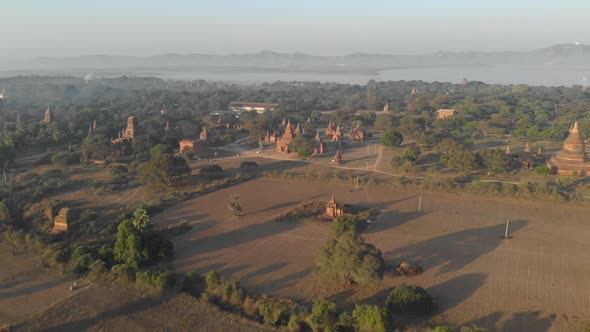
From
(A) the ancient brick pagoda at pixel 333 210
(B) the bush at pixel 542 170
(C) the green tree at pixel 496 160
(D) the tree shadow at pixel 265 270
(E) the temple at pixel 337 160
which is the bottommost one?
(D) the tree shadow at pixel 265 270

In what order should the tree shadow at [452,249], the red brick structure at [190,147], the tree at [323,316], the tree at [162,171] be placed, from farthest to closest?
the red brick structure at [190,147] → the tree at [162,171] → the tree shadow at [452,249] → the tree at [323,316]

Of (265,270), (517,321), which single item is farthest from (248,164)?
(517,321)

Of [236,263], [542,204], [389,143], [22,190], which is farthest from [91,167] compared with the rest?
[542,204]

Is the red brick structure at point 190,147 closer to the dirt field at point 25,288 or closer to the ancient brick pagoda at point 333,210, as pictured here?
the ancient brick pagoda at point 333,210

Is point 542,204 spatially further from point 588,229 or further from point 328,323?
point 328,323

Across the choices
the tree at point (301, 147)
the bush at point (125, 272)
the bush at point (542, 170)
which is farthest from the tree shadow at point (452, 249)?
the tree at point (301, 147)

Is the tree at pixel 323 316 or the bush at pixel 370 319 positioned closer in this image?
the bush at pixel 370 319
